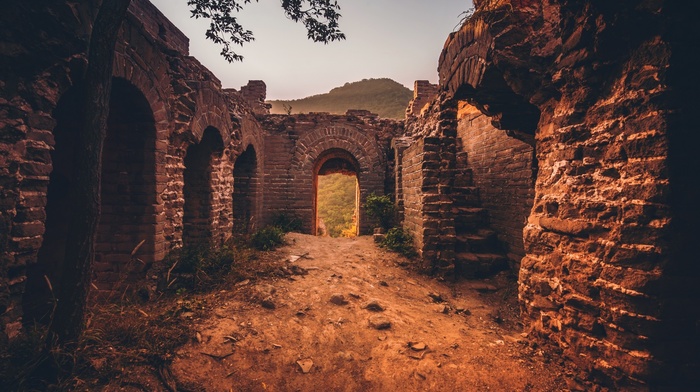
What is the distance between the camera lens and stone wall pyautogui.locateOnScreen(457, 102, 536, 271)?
15.6 feet

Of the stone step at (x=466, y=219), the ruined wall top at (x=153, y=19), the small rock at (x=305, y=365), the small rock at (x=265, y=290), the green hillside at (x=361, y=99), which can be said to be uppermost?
the green hillside at (x=361, y=99)

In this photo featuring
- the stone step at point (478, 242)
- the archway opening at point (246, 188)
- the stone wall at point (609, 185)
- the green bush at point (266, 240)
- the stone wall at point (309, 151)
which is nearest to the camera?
the stone wall at point (609, 185)

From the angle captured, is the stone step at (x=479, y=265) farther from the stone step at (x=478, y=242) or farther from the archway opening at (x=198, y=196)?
the archway opening at (x=198, y=196)

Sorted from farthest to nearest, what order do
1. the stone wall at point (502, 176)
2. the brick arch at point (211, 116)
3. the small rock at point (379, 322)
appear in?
the brick arch at point (211, 116)
the stone wall at point (502, 176)
the small rock at point (379, 322)

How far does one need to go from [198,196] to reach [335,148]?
16.8 ft

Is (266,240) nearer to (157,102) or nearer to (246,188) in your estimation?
(246,188)

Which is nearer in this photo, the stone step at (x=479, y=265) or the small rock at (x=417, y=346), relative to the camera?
the small rock at (x=417, y=346)

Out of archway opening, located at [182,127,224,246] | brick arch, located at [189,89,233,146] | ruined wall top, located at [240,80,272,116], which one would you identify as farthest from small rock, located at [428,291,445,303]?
ruined wall top, located at [240,80,272,116]

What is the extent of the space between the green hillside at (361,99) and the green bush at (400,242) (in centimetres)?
2541

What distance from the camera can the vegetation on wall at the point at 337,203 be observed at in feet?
67.1

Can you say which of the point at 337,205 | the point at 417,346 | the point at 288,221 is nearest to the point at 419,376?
the point at 417,346

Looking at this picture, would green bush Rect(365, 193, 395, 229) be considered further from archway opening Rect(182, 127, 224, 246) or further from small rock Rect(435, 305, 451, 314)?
small rock Rect(435, 305, 451, 314)

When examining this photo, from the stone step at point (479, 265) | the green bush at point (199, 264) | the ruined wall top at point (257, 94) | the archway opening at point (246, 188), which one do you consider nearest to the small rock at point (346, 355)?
the green bush at point (199, 264)

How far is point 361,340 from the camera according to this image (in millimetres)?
3121
